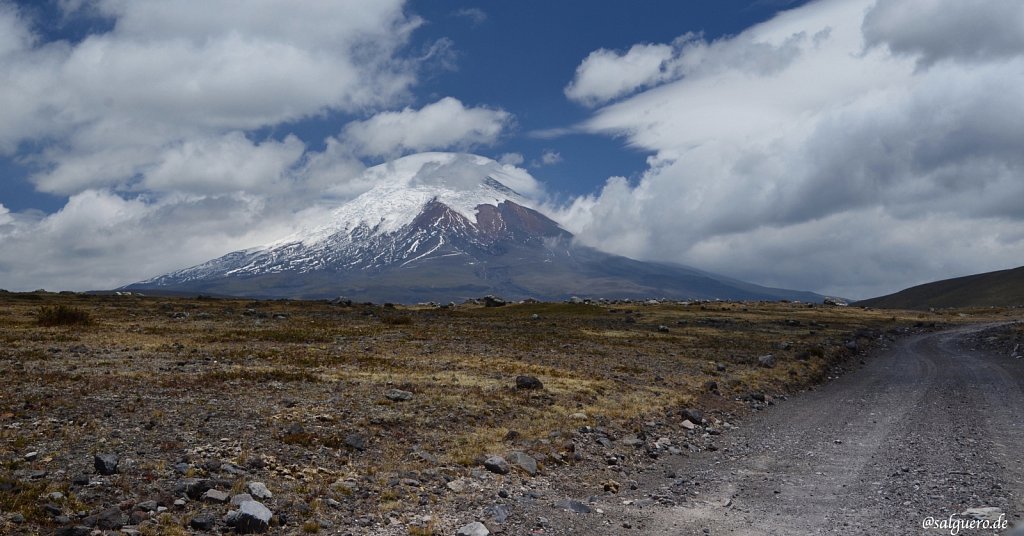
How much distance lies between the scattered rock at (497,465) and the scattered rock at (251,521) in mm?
5742

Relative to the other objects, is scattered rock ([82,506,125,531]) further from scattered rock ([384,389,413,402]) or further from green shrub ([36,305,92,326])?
green shrub ([36,305,92,326])

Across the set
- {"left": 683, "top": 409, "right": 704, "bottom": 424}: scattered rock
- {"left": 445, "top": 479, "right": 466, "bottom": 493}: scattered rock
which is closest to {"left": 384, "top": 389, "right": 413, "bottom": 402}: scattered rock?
{"left": 445, "top": 479, "right": 466, "bottom": 493}: scattered rock

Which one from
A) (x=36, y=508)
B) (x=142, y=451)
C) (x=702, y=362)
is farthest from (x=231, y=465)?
(x=702, y=362)

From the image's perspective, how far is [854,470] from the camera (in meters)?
16.0

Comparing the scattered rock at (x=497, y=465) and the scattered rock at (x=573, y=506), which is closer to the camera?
the scattered rock at (x=573, y=506)

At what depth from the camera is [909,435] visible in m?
20.0

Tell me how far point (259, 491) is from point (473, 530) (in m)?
4.36

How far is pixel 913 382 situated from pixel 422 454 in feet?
99.2

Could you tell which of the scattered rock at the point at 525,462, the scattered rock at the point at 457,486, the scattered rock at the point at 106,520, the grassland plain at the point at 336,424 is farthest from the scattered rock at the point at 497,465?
the scattered rock at the point at 106,520

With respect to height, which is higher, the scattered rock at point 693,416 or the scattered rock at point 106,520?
the scattered rock at point 106,520

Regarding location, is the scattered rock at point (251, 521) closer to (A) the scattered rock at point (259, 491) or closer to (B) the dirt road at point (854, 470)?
(A) the scattered rock at point (259, 491)

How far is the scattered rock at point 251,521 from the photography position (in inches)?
423

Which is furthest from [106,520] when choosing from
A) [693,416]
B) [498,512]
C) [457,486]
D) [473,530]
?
[693,416]

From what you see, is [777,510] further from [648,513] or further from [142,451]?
[142,451]
